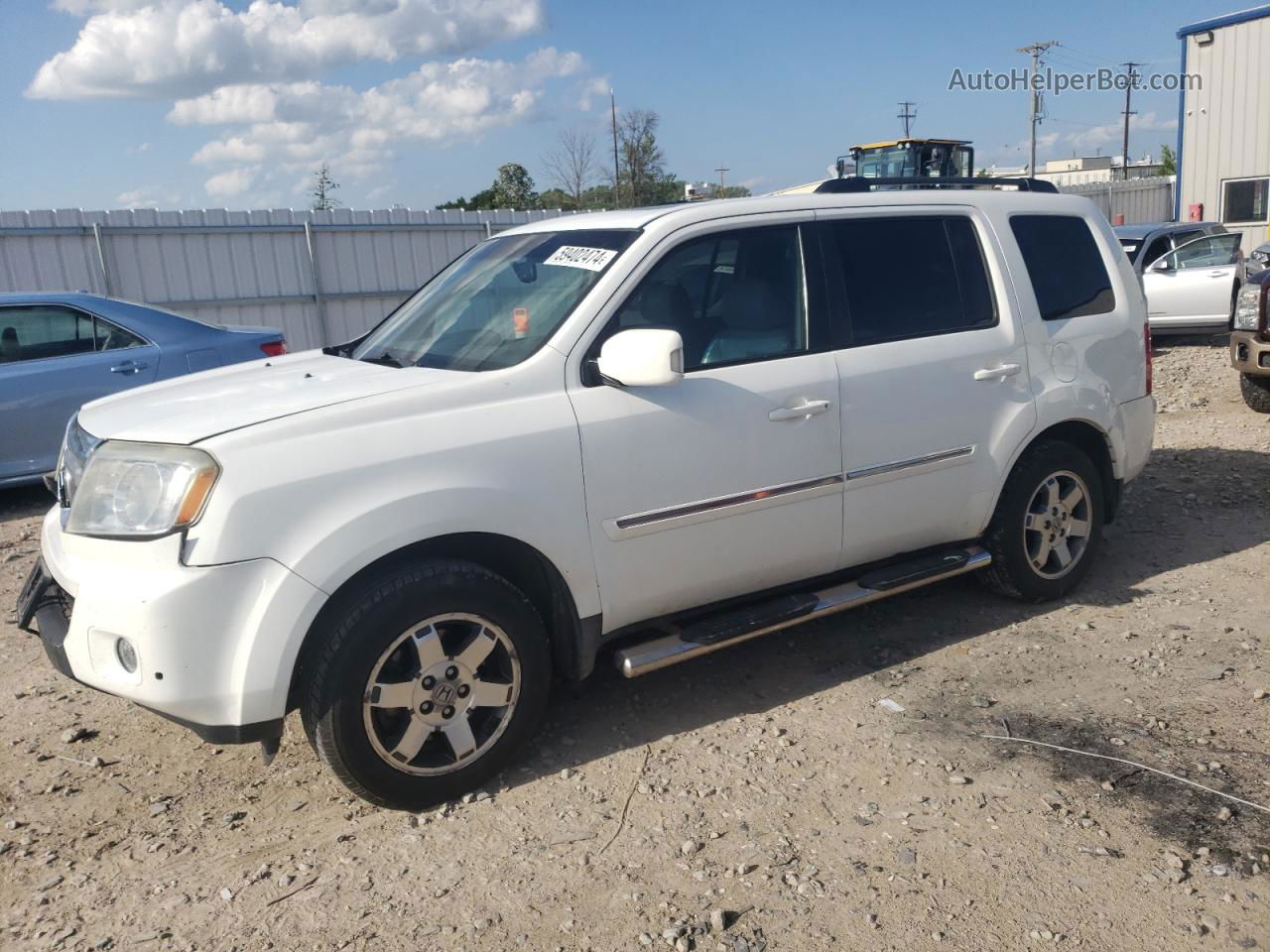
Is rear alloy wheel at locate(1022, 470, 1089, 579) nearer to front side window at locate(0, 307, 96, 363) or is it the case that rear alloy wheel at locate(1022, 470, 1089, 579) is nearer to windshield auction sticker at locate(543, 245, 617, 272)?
windshield auction sticker at locate(543, 245, 617, 272)

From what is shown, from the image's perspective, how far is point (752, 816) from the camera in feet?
11.2

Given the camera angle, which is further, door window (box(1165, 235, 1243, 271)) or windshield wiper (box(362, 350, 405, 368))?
door window (box(1165, 235, 1243, 271))

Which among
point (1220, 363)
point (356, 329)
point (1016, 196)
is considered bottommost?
point (1220, 363)

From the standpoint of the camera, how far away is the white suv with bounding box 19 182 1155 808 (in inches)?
125

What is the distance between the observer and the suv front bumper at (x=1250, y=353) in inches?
344

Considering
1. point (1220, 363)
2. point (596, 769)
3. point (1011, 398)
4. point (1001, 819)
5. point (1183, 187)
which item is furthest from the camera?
point (1183, 187)

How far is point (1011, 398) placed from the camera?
4.76 meters

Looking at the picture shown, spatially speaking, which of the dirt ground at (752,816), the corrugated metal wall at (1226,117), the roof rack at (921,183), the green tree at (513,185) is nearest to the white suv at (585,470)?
the roof rack at (921,183)

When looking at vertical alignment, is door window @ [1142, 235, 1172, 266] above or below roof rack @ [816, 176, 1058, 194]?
below

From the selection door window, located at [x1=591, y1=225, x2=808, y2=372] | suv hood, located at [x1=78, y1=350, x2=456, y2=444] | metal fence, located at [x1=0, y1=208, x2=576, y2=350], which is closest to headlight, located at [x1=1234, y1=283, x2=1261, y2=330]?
door window, located at [x1=591, y1=225, x2=808, y2=372]

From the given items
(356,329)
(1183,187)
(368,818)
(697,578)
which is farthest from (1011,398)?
(1183,187)

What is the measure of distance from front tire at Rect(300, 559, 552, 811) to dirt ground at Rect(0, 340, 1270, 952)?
162 millimetres

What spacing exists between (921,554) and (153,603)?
125 inches

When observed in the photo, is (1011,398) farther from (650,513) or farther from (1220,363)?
(1220,363)
